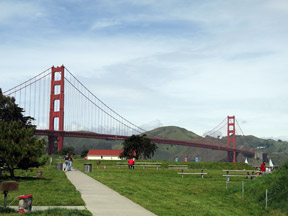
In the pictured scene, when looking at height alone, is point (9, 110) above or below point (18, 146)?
above

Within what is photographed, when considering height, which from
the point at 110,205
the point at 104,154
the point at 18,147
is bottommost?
the point at 110,205

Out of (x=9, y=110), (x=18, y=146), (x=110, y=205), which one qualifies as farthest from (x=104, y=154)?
(x=110, y=205)

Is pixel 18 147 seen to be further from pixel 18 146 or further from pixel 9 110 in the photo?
pixel 9 110

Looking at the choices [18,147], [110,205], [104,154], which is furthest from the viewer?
[104,154]

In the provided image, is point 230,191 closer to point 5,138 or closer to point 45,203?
point 45,203

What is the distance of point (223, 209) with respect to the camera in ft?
49.8

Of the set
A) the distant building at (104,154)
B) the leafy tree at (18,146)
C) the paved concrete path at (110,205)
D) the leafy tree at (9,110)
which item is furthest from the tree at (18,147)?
the distant building at (104,154)

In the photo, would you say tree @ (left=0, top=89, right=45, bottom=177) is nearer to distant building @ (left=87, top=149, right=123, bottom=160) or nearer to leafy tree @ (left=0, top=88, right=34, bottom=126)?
leafy tree @ (left=0, top=88, right=34, bottom=126)

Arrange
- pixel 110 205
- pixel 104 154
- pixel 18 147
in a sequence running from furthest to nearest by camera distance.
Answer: pixel 104 154 < pixel 18 147 < pixel 110 205

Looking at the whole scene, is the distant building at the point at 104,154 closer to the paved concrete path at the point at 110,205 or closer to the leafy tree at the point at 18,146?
the leafy tree at the point at 18,146

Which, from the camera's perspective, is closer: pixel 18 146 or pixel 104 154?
pixel 18 146

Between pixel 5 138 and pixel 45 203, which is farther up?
pixel 5 138

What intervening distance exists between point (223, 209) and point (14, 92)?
8689 centimetres

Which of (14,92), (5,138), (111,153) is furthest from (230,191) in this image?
(111,153)
